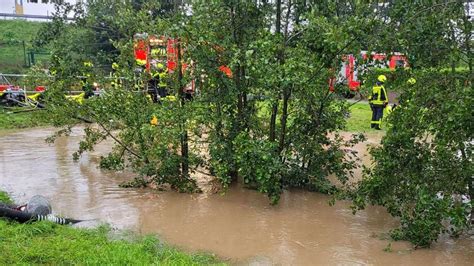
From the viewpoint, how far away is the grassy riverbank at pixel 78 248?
5.12 metres

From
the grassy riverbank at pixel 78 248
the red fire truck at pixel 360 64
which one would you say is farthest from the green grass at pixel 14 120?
the red fire truck at pixel 360 64

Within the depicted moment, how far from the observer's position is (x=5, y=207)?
6320mm

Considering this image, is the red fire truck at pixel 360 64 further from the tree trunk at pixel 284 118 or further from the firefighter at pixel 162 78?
the firefighter at pixel 162 78

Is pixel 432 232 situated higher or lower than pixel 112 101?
lower

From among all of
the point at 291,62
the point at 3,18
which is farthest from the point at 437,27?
the point at 3,18

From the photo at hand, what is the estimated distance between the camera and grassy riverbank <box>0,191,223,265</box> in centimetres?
512

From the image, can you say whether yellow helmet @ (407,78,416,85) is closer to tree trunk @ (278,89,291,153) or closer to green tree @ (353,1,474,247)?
green tree @ (353,1,474,247)

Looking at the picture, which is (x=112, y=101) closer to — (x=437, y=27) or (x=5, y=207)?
(x=5, y=207)

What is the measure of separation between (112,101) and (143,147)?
2.99 feet

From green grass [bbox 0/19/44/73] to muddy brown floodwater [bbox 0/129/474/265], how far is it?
15.7m

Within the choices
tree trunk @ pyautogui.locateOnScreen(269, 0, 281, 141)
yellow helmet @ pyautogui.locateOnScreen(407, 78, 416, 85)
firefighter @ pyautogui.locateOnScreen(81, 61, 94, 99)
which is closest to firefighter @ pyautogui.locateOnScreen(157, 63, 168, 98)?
firefighter @ pyautogui.locateOnScreen(81, 61, 94, 99)

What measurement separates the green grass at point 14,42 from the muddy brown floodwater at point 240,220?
15.7m

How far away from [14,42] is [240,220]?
26284 mm

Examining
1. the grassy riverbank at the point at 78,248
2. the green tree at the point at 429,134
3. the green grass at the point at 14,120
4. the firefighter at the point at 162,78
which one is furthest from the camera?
the green grass at the point at 14,120
